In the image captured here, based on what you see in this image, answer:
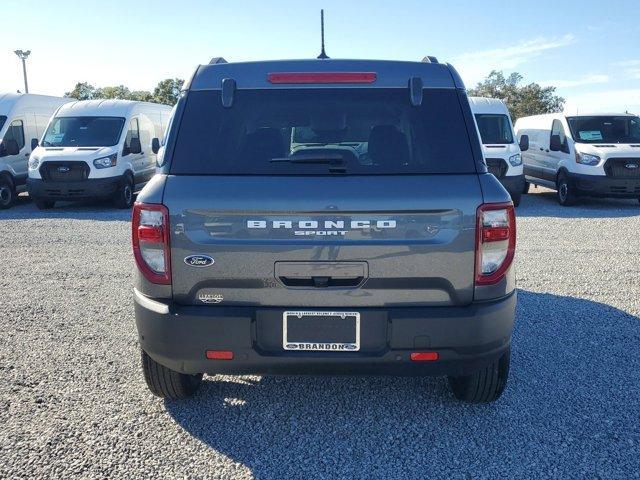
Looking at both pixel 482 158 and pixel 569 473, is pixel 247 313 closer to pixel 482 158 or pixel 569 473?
pixel 482 158

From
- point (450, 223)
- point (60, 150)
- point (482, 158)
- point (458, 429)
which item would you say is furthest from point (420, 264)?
point (60, 150)

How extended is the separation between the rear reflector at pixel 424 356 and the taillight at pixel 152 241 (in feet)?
4.23

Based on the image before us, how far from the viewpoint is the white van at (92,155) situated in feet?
43.6

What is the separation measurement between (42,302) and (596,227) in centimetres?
Answer: 942

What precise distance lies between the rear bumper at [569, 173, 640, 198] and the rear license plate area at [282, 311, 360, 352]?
12.1 meters

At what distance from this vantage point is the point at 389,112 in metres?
3.38

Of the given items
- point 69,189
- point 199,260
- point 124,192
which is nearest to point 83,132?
point 69,189

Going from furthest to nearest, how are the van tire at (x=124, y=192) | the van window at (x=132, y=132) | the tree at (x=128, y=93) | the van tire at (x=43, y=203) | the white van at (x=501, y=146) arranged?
the tree at (x=128, y=93), the van window at (x=132, y=132), the van tire at (x=124, y=192), the van tire at (x=43, y=203), the white van at (x=501, y=146)

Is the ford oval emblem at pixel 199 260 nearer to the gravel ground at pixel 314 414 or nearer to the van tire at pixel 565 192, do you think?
the gravel ground at pixel 314 414

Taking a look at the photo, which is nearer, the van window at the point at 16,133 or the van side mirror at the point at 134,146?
the van side mirror at the point at 134,146

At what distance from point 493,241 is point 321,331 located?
969mm

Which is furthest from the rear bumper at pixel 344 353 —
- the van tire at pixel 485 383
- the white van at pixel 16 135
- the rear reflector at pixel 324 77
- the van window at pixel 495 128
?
the white van at pixel 16 135

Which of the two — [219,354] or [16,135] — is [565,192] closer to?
[219,354]

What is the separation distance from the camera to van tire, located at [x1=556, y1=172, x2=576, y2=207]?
→ 14147 millimetres
